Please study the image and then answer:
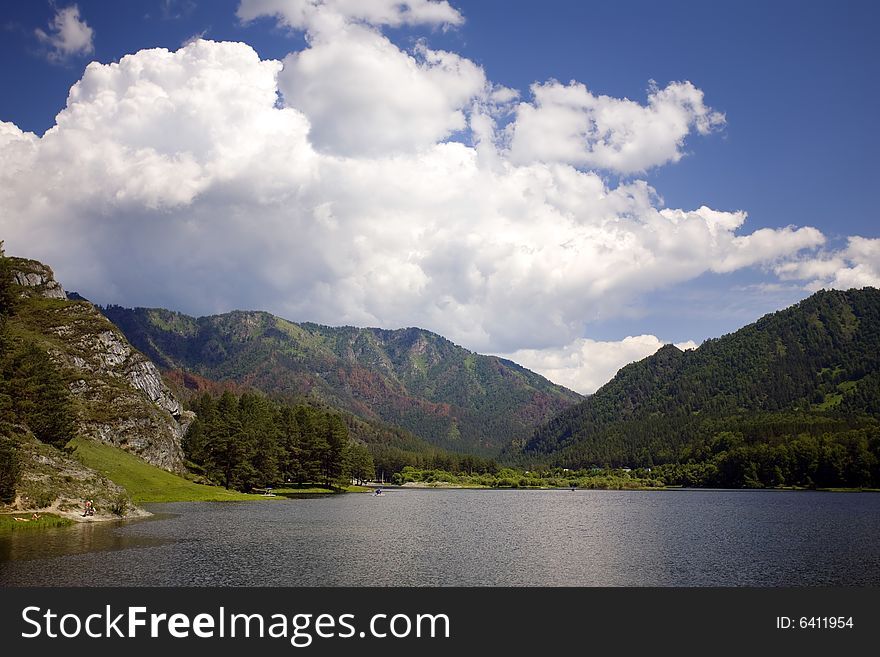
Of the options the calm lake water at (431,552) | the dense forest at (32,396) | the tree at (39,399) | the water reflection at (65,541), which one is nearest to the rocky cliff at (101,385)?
the dense forest at (32,396)

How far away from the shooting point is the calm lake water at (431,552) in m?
53.2

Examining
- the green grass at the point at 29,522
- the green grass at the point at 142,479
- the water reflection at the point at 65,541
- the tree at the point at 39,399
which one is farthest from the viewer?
the green grass at the point at 142,479

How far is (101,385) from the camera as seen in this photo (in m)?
170

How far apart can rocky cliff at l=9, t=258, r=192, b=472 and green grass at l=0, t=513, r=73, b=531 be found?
201 ft

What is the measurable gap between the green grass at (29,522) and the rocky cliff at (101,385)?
61.4m

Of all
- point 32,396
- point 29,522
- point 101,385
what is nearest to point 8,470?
point 29,522

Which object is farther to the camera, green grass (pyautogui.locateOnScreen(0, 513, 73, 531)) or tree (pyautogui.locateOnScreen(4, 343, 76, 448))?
tree (pyautogui.locateOnScreen(4, 343, 76, 448))

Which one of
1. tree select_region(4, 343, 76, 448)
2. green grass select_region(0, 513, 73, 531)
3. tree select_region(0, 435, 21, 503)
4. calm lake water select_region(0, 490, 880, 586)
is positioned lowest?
calm lake water select_region(0, 490, 880, 586)

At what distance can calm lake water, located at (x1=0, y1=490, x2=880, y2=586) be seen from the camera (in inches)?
2094

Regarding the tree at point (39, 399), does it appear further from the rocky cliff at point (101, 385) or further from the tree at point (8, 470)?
the rocky cliff at point (101, 385)

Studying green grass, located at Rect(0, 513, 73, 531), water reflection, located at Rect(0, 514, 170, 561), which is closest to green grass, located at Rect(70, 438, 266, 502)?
green grass, located at Rect(0, 513, 73, 531)

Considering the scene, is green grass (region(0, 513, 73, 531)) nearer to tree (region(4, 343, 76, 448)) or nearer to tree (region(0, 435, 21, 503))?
tree (region(0, 435, 21, 503))
